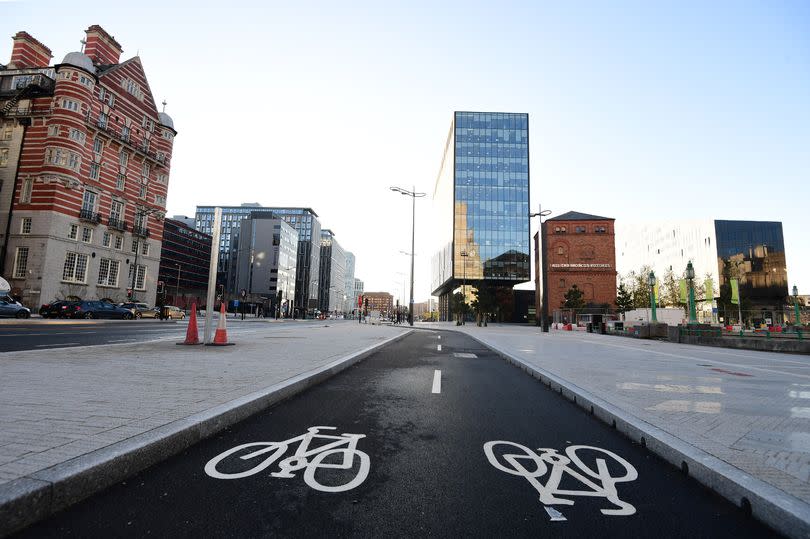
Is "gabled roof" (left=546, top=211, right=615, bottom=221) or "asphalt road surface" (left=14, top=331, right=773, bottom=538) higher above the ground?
"gabled roof" (left=546, top=211, right=615, bottom=221)

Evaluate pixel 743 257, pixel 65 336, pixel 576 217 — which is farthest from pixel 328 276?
pixel 65 336

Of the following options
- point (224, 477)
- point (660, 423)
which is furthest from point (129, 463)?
point (660, 423)

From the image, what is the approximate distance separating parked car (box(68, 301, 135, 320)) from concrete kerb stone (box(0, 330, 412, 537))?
107 feet

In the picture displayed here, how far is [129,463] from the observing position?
2898 mm

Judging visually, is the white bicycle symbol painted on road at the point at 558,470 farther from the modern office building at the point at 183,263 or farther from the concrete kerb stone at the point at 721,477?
the modern office building at the point at 183,263

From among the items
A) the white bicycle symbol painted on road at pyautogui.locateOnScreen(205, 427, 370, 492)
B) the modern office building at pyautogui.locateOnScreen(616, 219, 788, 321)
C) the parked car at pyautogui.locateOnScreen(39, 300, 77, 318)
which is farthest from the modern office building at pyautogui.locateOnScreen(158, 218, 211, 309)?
the modern office building at pyautogui.locateOnScreen(616, 219, 788, 321)

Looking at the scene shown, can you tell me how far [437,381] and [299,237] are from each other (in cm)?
14451

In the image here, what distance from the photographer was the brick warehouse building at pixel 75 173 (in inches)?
1380

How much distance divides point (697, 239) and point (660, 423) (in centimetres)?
9950

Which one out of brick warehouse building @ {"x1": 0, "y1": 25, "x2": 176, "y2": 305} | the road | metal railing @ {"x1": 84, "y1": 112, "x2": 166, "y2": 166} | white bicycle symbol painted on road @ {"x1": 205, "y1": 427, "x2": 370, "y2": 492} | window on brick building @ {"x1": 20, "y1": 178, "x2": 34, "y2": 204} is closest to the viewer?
white bicycle symbol painted on road @ {"x1": 205, "y1": 427, "x2": 370, "y2": 492}

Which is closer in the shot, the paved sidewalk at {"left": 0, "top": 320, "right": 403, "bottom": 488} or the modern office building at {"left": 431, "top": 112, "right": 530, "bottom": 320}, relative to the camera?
the paved sidewalk at {"left": 0, "top": 320, "right": 403, "bottom": 488}

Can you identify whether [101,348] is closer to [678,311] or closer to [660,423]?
[660,423]

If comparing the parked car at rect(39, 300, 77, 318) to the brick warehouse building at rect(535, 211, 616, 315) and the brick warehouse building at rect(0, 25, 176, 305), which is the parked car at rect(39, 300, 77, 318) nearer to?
the brick warehouse building at rect(0, 25, 176, 305)

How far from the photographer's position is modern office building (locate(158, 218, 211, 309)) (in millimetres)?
99750
